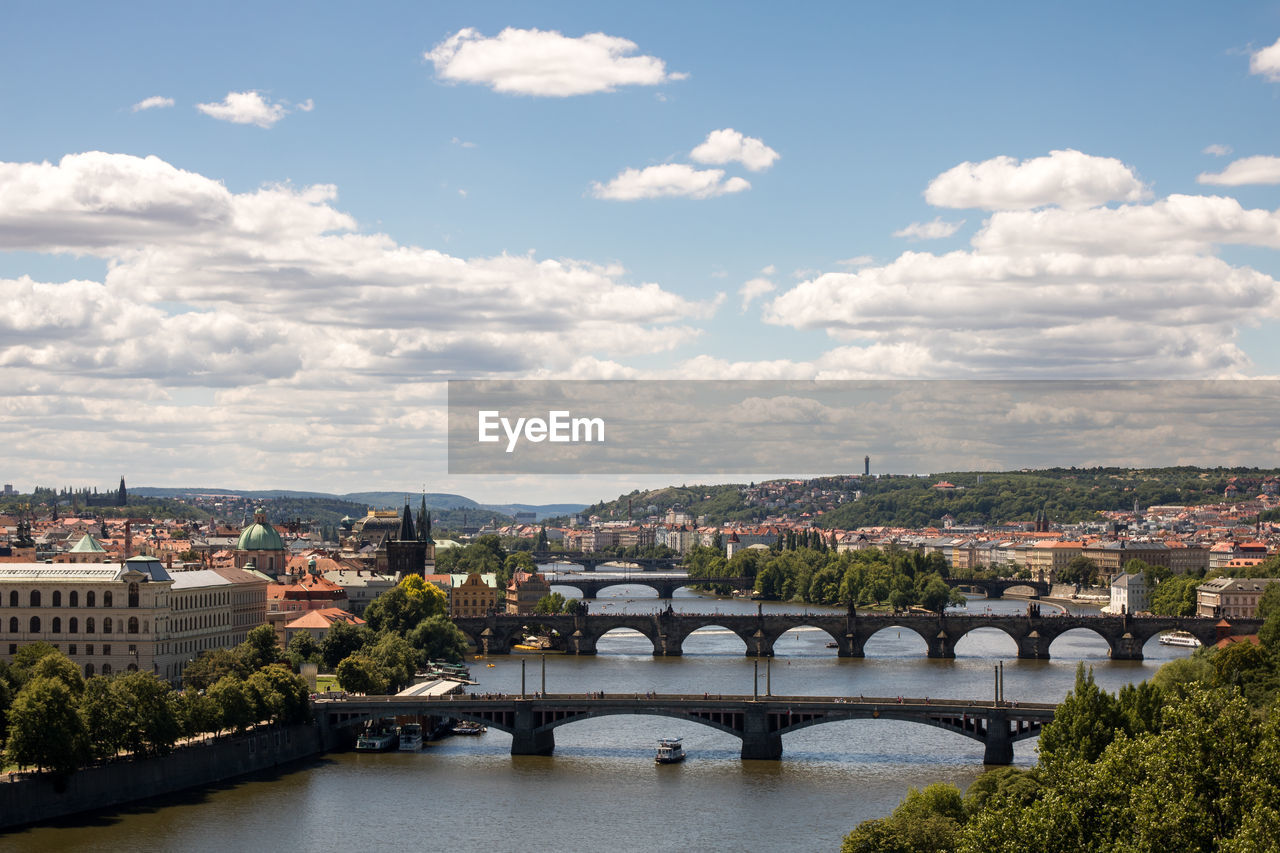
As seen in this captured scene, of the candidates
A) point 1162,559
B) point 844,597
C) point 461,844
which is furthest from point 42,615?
point 1162,559

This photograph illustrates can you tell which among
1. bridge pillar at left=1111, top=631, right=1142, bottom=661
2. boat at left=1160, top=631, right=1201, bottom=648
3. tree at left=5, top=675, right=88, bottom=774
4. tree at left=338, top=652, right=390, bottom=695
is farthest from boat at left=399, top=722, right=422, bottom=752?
boat at left=1160, top=631, right=1201, bottom=648

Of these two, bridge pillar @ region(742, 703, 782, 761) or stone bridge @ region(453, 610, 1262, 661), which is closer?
bridge pillar @ region(742, 703, 782, 761)

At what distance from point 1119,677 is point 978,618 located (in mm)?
17616

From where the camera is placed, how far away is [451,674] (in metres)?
86.1

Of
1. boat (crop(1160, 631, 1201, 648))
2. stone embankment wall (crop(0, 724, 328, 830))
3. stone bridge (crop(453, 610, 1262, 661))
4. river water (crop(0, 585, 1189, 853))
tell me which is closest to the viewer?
river water (crop(0, 585, 1189, 853))

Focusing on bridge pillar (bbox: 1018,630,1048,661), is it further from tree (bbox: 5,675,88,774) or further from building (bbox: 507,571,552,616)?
tree (bbox: 5,675,88,774)

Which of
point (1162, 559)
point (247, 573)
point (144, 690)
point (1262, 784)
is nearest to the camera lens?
point (1262, 784)

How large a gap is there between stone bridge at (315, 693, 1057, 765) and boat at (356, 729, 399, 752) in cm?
65

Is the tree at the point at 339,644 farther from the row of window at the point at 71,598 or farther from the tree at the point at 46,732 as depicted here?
the tree at the point at 46,732

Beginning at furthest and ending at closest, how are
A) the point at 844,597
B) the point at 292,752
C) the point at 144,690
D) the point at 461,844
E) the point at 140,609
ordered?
the point at 844,597, the point at 140,609, the point at 292,752, the point at 144,690, the point at 461,844

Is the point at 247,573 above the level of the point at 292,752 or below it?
above

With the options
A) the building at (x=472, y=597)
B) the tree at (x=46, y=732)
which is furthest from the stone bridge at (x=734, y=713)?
the building at (x=472, y=597)

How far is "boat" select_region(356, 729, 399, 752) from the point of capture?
64625 millimetres

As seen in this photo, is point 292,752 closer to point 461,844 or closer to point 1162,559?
point 461,844
